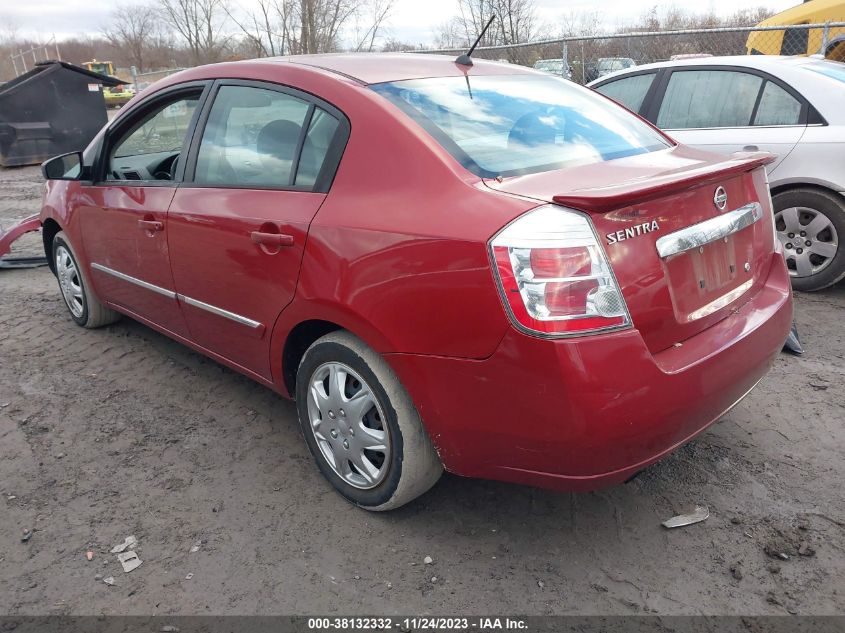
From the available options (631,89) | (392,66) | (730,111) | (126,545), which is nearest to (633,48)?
(631,89)

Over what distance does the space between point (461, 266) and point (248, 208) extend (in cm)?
116

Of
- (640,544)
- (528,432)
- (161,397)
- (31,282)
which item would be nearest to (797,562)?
(640,544)

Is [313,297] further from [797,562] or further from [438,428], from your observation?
[797,562]

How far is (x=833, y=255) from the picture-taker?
473 cm

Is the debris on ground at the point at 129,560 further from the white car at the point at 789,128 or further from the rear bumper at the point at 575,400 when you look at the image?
the white car at the point at 789,128

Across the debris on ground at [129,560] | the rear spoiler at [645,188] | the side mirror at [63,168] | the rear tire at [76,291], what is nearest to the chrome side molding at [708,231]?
the rear spoiler at [645,188]

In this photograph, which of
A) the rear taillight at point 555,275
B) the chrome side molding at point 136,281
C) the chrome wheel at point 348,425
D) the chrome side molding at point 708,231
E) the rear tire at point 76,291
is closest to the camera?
the rear taillight at point 555,275

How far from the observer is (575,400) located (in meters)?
1.92

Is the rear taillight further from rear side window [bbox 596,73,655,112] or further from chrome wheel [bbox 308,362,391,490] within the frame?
rear side window [bbox 596,73,655,112]

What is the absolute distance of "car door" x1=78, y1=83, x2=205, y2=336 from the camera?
3375mm

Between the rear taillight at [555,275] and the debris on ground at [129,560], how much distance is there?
1611 millimetres

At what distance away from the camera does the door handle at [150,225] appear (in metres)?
3.30

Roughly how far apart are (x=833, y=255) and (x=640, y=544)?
10.9ft

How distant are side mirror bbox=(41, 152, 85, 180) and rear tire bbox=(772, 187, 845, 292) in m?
4.67
